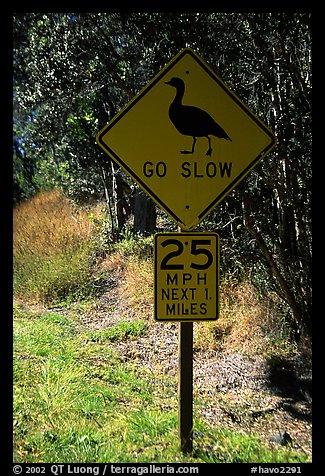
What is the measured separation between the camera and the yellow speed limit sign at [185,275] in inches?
122

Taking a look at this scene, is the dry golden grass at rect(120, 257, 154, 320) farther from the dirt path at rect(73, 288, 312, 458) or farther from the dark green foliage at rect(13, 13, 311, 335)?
the dark green foliage at rect(13, 13, 311, 335)

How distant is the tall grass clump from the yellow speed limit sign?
4.90m

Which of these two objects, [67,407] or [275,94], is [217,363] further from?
[275,94]

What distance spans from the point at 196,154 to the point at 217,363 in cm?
315

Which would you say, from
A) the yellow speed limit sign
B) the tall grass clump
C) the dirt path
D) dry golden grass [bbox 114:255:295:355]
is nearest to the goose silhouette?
the yellow speed limit sign

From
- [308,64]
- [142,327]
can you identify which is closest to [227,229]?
[142,327]

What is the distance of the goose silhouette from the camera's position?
3.12 meters

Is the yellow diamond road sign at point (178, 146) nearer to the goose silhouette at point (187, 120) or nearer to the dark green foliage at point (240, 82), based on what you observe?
the goose silhouette at point (187, 120)

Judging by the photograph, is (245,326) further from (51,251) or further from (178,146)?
(51,251)

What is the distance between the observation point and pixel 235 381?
200 inches

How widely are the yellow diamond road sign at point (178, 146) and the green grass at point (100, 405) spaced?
1.83m

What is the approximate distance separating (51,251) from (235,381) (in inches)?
187

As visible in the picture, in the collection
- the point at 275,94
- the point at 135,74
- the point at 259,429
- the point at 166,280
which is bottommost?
the point at 259,429

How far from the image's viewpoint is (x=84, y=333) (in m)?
6.44
